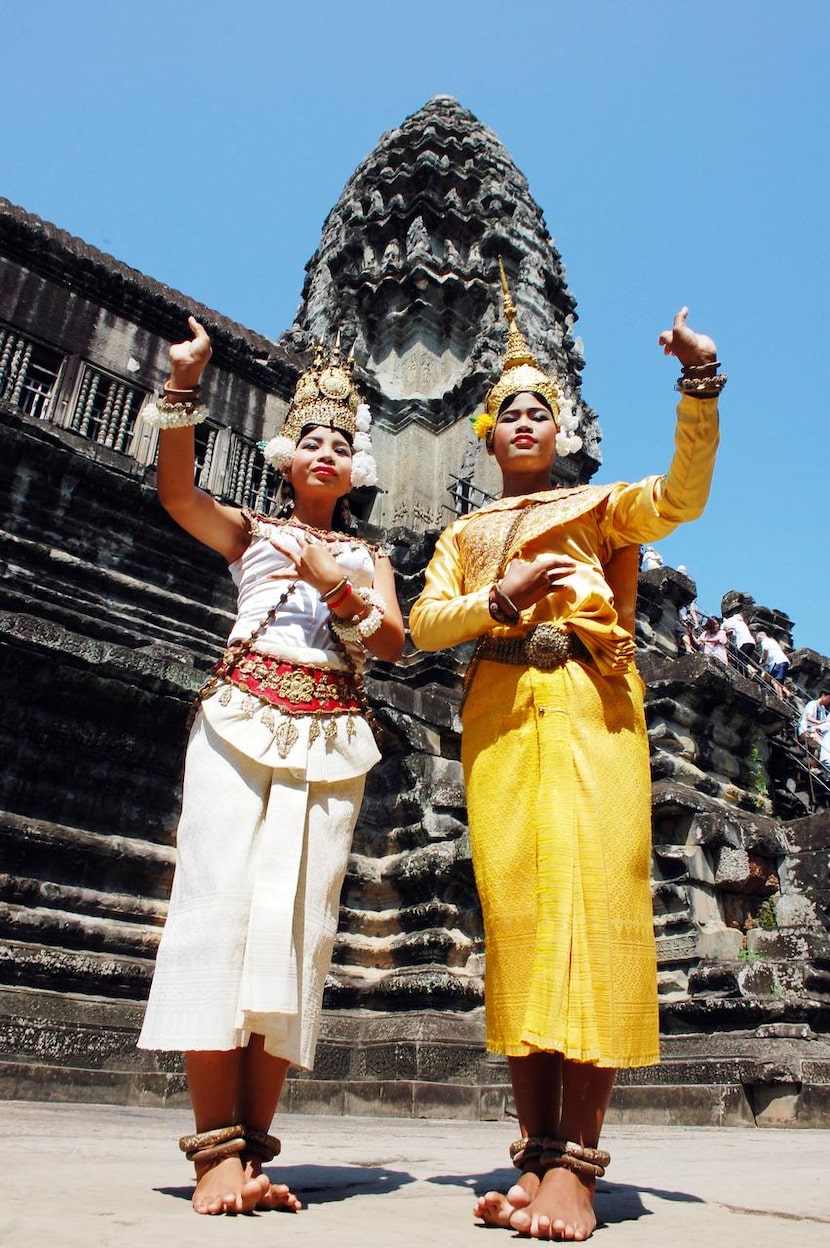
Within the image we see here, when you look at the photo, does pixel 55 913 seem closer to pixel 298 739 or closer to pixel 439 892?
pixel 439 892

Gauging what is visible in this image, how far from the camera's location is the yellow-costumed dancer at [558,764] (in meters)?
2.01

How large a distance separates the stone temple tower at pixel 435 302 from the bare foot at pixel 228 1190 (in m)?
12.2

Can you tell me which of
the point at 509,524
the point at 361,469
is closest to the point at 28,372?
the point at 361,469

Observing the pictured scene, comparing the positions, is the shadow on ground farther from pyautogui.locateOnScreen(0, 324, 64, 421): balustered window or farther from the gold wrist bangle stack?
pyautogui.locateOnScreen(0, 324, 64, 421): balustered window

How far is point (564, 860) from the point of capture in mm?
2146

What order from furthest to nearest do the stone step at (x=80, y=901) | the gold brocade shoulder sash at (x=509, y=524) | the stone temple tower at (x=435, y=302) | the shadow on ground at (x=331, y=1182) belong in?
the stone temple tower at (x=435, y=302) → the stone step at (x=80, y=901) → the gold brocade shoulder sash at (x=509, y=524) → the shadow on ground at (x=331, y=1182)

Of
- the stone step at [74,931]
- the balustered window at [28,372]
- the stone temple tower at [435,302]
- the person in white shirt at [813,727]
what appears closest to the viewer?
the stone step at [74,931]

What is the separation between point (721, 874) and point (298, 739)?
5403mm

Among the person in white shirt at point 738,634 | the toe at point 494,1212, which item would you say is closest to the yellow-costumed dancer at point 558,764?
the toe at point 494,1212

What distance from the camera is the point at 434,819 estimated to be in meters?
6.61

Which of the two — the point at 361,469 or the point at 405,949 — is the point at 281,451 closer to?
the point at 361,469

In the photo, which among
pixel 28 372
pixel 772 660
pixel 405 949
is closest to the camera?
pixel 405 949

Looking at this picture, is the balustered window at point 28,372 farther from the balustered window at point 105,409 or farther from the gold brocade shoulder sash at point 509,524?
the gold brocade shoulder sash at point 509,524

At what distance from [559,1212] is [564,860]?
0.70 metres
